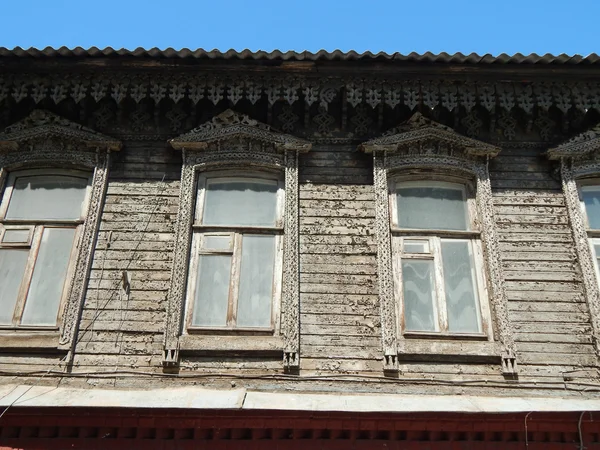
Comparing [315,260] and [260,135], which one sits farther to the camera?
[260,135]

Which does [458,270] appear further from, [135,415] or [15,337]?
[15,337]

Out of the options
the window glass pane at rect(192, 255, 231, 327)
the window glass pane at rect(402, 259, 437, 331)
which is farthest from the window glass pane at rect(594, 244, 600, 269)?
the window glass pane at rect(192, 255, 231, 327)

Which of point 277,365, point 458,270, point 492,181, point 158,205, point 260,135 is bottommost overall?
point 277,365

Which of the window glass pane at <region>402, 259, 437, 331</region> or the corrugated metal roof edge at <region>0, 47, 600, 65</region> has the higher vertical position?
the corrugated metal roof edge at <region>0, 47, 600, 65</region>

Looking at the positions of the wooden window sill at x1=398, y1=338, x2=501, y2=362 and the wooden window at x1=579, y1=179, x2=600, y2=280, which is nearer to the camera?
the wooden window sill at x1=398, y1=338, x2=501, y2=362

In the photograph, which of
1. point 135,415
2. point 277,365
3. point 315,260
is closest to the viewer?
point 135,415

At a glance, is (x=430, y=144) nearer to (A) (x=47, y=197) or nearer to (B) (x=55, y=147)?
(B) (x=55, y=147)

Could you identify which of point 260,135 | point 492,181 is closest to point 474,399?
point 492,181

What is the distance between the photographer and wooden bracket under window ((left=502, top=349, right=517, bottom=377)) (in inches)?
231

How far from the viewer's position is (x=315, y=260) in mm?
6449

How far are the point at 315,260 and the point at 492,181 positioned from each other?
2.44 m

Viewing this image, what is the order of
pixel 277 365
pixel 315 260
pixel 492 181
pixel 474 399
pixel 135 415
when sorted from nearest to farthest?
pixel 135 415, pixel 474 399, pixel 277 365, pixel 315 260, pixel 492 181

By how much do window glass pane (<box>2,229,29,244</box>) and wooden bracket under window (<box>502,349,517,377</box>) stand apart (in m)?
5.50

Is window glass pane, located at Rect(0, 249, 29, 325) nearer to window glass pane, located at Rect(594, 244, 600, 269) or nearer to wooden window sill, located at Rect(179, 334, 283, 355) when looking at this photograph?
wooden window sill, located at Rect(179, 334, 283, 355)
